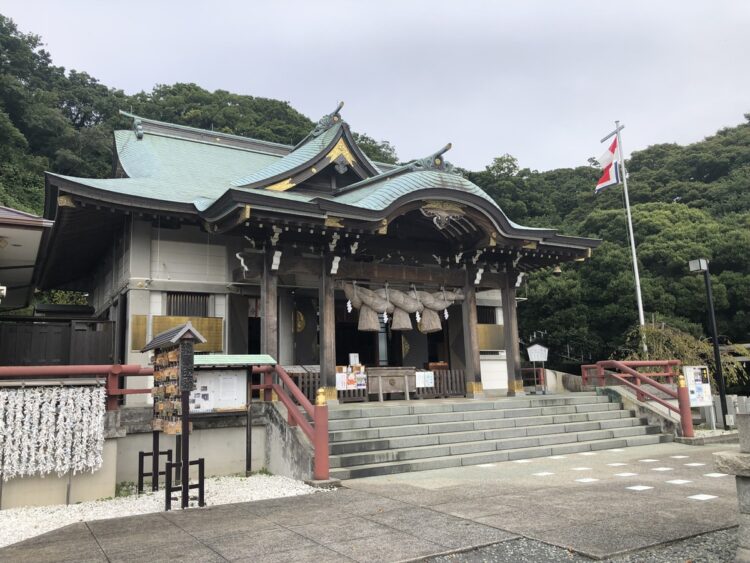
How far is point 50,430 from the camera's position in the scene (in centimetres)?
748

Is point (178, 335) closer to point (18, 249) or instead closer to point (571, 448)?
point (18, 249)

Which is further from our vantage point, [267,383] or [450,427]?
[450,427]

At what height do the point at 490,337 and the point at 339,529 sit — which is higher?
the point at 490,337

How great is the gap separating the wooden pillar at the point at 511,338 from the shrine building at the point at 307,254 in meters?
0.03

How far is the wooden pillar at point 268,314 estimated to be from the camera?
37.4 ft

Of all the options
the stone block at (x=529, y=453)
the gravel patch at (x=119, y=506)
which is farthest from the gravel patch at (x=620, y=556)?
the stone block at (x=529, y=453)

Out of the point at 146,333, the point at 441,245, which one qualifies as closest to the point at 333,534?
the point at 146,333

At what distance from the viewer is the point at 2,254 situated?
11.6m

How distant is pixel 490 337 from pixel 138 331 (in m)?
10.1

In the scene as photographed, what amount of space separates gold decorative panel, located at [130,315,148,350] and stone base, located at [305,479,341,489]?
580 cm

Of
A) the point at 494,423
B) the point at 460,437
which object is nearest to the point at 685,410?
the point at 494,423

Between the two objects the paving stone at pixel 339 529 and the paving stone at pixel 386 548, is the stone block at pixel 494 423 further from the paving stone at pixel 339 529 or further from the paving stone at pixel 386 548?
the paving stone at pixel 386 548

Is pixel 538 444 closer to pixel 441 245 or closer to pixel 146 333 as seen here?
pixel 441 245

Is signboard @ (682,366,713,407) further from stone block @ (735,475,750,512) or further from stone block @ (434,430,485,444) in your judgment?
stone block @ (735,475,750,512)
